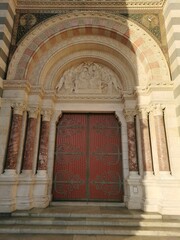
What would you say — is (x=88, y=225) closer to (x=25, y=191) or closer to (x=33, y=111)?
(x=25, y=191)

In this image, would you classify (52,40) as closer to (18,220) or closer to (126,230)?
(18,220)

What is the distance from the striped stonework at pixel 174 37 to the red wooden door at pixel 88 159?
7.25 feet

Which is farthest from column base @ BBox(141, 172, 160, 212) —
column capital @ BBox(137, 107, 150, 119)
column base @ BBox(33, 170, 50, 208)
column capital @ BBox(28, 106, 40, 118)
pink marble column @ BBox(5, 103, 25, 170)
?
column capital @ BBox(28, 106, 40, 118)

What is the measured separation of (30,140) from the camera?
5508mm

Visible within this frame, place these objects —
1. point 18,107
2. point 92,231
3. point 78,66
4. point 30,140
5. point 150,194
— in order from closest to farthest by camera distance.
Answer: point 92,231
point 150,194
point 18,107
point 30,140
point 78,66

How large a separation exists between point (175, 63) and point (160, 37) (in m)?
1.25

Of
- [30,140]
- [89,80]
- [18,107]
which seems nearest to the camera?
[18,107]

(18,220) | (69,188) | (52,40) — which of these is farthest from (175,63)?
(18,220)

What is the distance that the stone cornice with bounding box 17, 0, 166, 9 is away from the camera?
6.35m

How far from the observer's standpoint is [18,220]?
4.09 metres

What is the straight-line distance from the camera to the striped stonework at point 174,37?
5172 mm

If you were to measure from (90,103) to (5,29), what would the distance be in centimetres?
335

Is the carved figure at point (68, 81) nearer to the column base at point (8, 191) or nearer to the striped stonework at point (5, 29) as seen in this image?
the striped stonework at point (5, 29)

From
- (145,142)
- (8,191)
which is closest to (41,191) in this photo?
(8,191)
